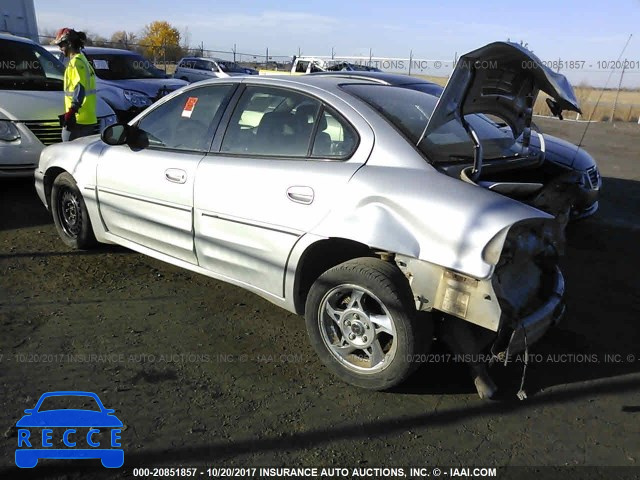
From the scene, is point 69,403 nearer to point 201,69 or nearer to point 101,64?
point 101,64

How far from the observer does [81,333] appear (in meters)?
3.53

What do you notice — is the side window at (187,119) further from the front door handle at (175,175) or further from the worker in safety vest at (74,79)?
the worker in safety vest at (74,79)

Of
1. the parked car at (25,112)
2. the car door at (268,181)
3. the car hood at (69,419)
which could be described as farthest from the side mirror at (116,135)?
the parked car at (25,112)

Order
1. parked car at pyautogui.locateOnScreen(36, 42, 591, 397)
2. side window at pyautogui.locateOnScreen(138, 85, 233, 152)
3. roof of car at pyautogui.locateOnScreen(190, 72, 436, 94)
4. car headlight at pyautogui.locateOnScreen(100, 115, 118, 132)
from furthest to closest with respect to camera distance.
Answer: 1. car headlight at pyautogui.locateOnScreen(100, 115, 118, 132)
2. side window at pyautogui.locateOnScreen(138, 85, 233, 152)
3. roof of car at pyautogui.locateOnScreen(190, 72, 436, 94)
4. parked car at pyautogui.locateOnScreen(36, 42, 591, 397)

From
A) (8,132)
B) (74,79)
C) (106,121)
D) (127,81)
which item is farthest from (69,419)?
(127,81)

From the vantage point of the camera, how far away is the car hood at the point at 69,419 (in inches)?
106

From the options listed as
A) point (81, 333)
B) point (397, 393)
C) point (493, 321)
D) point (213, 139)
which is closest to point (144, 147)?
point (213, 139)

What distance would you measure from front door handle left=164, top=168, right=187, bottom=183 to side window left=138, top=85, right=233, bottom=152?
195 mm

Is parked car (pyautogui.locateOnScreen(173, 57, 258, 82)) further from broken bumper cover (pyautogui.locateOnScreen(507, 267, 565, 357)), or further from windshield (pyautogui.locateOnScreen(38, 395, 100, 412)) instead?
broken bumper cover (pyautogui.locateOnScreen(507, 267, 565, 357))

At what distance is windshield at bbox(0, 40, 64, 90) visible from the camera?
22.8 ft

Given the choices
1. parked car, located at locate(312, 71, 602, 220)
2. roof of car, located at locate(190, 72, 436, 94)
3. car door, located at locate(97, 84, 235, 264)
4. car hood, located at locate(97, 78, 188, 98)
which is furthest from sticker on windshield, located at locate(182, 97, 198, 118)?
car hood, located at locate(97, 78, 188, 98)

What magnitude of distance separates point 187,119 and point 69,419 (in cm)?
227

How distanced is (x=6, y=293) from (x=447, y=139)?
346 cm

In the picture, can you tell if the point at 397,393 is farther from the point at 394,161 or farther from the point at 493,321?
the point at 394,161
